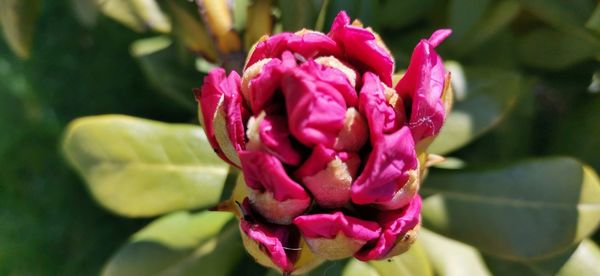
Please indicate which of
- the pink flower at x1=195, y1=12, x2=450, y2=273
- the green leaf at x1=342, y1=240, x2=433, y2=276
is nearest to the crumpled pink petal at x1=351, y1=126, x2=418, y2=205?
the pink flower at x1=195, y1=12, x2=450, y2=273

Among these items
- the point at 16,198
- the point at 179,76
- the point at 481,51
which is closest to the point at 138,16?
the point at 179,76

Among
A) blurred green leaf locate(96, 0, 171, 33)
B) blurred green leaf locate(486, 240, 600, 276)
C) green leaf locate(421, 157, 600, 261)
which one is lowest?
blurred green leaf locate(486, 240, 600, 276)

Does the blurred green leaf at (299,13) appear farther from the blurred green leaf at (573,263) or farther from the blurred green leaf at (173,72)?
the blurred green leaf at (573,263)

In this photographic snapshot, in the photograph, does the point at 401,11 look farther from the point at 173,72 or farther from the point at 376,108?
the point at 376,108

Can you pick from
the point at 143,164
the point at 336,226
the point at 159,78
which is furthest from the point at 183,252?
the point at 336,226

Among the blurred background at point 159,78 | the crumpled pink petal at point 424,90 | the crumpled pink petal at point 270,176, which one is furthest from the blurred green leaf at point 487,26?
the crumpled pink petal at point 270,176

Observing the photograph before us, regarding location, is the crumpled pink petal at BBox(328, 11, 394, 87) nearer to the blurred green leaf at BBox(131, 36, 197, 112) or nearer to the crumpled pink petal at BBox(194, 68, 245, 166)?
the crumpled pink petal at BBox(194, 68, 245, 166)

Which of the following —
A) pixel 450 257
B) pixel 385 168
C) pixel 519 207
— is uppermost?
pixel 385 168
